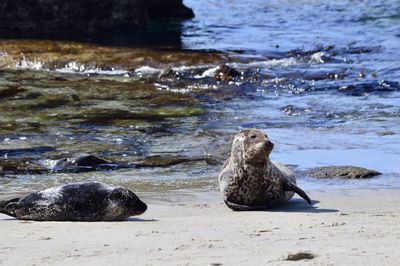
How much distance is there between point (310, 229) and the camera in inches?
209

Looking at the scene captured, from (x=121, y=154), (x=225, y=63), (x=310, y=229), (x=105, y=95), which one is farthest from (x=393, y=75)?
(x=310, y=229)

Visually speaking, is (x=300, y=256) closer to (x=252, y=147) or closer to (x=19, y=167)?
(x=252, y=147)

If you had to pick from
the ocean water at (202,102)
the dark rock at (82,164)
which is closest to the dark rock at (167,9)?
the ocean water at (202,102)

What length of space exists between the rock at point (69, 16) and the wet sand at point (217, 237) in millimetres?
12936

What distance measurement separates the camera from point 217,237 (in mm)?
5129

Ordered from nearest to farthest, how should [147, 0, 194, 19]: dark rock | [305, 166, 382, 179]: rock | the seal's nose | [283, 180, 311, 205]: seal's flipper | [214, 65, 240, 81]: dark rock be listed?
the seal's nose → [283, 180, 311, 205]: seal's flipper → [305, 166, 382, 179]: rock → [214, 65, 240, 81]: dark rock → [147, 0, 194, 19]: dark rock

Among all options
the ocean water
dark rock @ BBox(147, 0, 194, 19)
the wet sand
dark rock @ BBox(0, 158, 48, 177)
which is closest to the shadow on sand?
the wet sand

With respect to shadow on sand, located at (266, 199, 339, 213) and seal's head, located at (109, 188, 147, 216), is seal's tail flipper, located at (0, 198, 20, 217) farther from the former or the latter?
shadow on sand, located at (266, 199, 339, 213)

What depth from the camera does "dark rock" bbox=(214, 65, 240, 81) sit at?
576 inches

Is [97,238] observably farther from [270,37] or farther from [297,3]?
[297,3]

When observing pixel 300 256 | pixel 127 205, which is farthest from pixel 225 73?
pixel 300 256

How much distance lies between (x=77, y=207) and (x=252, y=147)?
1241mm

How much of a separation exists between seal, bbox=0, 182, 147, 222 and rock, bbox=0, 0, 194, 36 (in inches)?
505

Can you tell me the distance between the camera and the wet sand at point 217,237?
454cm
